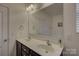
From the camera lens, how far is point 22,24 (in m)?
1.31

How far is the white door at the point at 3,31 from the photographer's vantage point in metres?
1.29

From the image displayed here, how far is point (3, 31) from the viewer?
131cm

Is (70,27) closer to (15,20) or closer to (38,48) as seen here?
(38,48)

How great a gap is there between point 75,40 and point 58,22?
276 mm

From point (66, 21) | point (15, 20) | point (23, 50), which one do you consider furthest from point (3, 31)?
point (66, 21)

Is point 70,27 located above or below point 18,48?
above

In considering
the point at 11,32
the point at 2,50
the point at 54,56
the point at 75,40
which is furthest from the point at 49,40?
the point at 2,50

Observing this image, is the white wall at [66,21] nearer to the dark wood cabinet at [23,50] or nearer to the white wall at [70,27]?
the white wall at [70,27]

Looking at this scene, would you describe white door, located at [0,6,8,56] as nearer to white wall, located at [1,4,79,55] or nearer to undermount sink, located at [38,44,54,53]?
white wall, located at [1,4,79,55]

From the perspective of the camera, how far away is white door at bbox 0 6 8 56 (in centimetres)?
129

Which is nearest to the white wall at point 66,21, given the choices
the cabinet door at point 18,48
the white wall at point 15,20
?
the white wall at point 15,20

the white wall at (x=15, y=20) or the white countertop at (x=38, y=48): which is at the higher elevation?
the white wall at (x=15, y=20)

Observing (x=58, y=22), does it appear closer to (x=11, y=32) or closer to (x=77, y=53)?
(x=77, y=53)

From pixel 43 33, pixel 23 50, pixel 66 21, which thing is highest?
pixel 66 21
